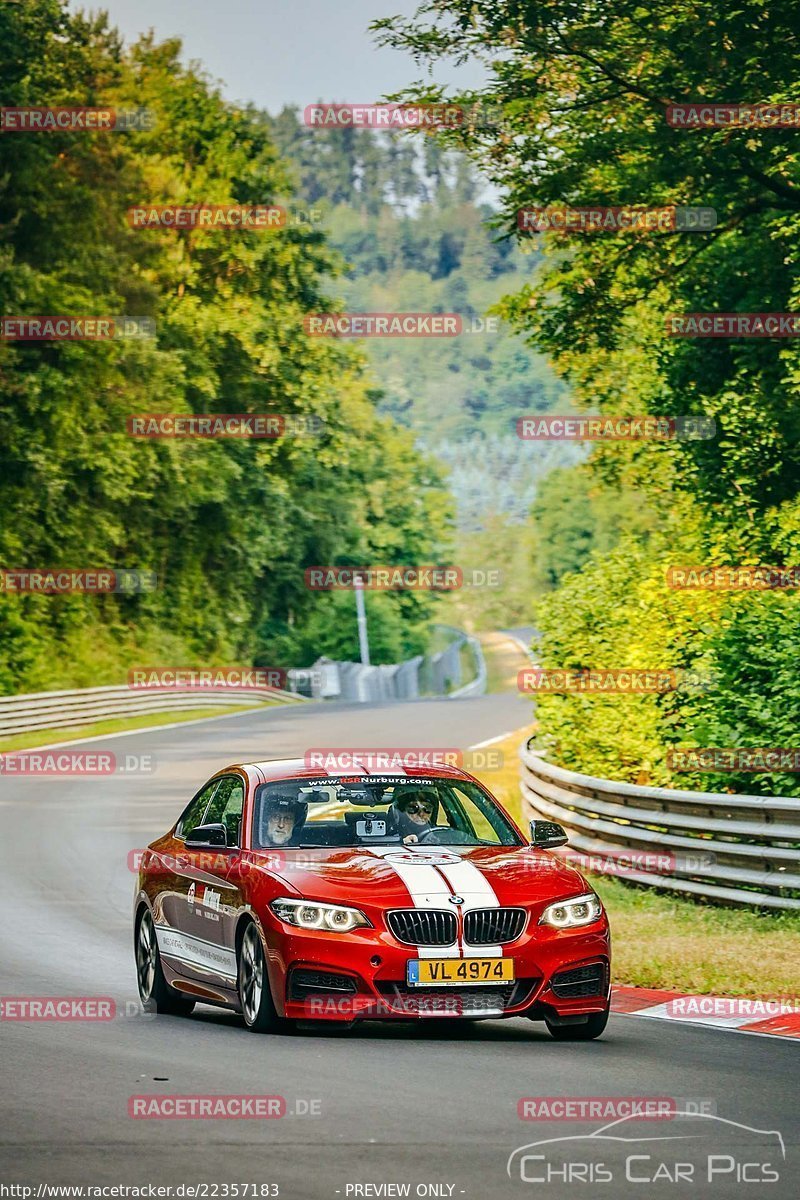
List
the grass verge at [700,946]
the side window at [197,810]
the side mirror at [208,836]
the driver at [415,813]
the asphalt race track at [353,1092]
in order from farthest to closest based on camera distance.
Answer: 1. the grass verge at [700,946]
2. the side window at [197,810]
3. the driver at [415,813]
4. the side mirror at [208,836]
5. the asphalt race track at [353,1092]

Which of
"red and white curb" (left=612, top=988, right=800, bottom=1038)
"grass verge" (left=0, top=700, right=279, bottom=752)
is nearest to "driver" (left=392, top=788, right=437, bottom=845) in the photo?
"red and white curb" (left=612, top=988, right=800, bottom=1038)

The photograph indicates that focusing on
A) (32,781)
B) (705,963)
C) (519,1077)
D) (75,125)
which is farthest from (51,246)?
(519,1077)

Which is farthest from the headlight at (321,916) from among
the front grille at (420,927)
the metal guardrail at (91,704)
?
the metal guardrail at (91,704)

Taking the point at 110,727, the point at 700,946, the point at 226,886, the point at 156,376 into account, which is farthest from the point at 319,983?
the point at 156,376

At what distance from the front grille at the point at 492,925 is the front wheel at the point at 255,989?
1.10 metres

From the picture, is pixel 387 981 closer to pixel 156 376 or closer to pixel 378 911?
pixel 378 911

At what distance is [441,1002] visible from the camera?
9781 millimetres

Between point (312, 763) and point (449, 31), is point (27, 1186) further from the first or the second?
point (449, 31)

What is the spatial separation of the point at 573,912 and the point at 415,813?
1.48 m

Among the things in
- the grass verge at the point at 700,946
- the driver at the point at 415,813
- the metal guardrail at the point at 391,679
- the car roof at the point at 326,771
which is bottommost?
the metal guardrail at the point at 391,679

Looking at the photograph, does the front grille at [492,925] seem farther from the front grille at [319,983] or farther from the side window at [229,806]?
the side window at [229,806]

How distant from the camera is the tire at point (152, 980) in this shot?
465 inches

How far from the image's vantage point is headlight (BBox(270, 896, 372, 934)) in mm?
9797

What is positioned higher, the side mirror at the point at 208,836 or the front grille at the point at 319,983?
the side mirror at the point at 208,836
